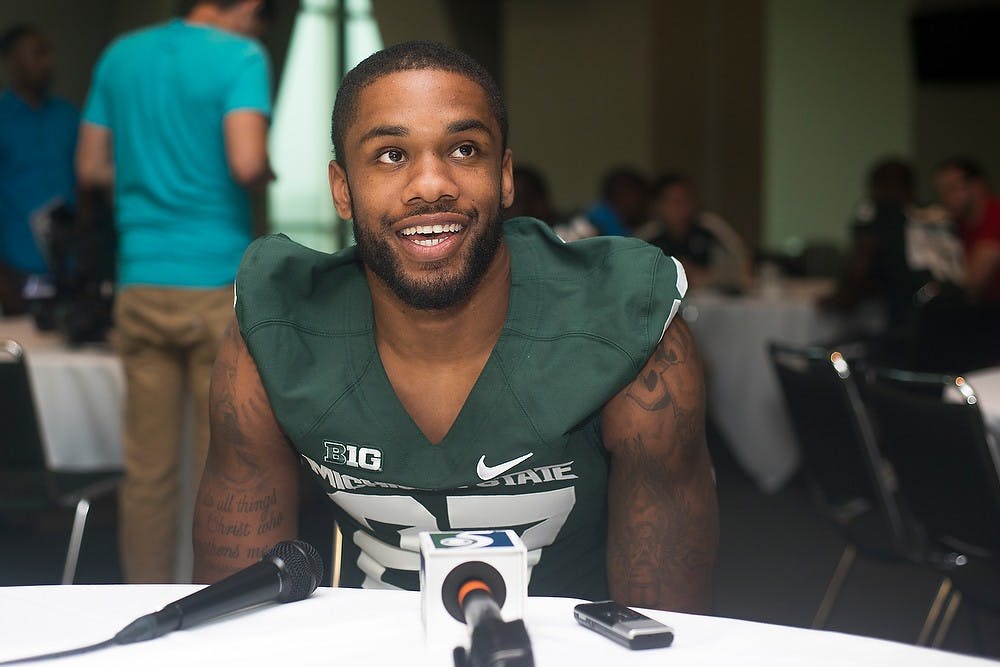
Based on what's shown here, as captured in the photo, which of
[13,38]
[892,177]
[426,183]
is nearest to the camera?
[426,183]

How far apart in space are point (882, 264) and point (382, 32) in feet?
9.00

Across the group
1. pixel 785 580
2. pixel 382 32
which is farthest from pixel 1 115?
pixel 785 580

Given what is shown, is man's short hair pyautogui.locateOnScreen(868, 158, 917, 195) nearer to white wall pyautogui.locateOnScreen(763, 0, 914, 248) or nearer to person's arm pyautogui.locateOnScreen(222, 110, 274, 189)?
white wall pyautogui.locateOnScreen(763, 0, 914, 248)

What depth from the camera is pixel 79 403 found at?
294 cm

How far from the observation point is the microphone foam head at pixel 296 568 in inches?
43.0

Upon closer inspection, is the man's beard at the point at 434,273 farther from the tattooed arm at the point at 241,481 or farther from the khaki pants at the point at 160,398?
the khaki pants at the point at 160,398

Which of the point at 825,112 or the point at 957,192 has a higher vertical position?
the point at 825,112

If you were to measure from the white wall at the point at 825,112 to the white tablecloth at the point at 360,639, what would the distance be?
27.9ft

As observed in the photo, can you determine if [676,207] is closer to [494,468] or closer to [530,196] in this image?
[530,196]

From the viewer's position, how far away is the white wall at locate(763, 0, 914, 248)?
9.44 meters

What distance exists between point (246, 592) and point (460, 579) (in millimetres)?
202

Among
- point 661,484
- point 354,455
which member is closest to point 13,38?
point 354,455

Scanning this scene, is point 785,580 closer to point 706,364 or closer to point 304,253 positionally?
point 706,364

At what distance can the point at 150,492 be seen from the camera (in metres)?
2.77
